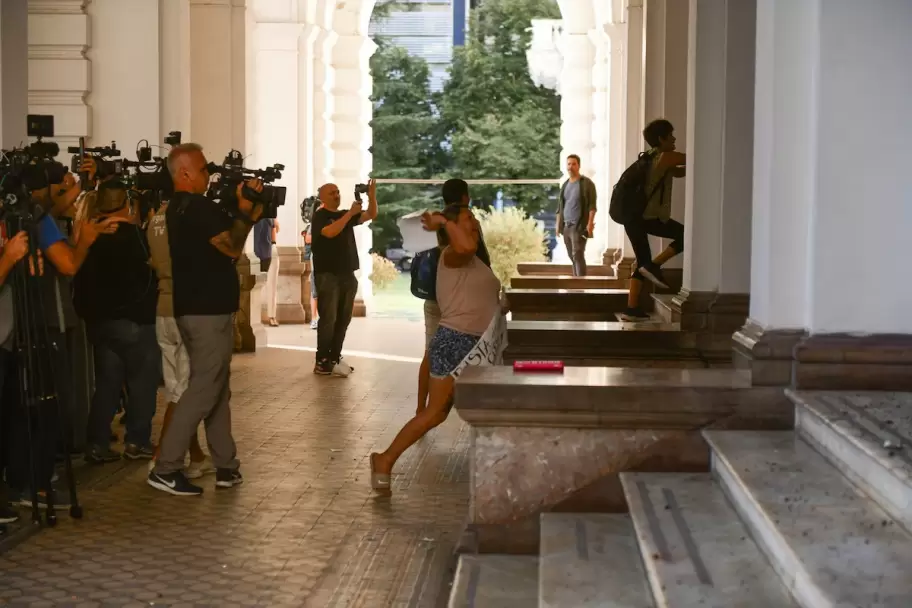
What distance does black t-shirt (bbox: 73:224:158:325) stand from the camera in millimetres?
8422

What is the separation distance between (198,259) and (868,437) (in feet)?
13.3

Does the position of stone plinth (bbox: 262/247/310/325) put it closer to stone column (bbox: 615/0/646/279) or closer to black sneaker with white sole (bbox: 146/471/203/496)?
stone column (bbox: 615/0/646/279)

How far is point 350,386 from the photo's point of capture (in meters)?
12.5

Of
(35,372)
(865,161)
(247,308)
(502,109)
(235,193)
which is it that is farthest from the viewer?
(502,109)

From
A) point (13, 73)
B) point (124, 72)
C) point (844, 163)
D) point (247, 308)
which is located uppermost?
point (124, 72)

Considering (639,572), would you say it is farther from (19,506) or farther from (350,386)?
(350,386)

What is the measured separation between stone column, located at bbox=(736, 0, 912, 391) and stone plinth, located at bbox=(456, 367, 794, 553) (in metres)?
0.26

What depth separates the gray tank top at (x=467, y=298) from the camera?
7.41 metres

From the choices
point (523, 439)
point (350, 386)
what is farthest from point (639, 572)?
point (350, 386)

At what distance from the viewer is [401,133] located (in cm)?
4244

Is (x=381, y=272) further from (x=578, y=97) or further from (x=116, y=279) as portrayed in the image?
(x=116, y=279)

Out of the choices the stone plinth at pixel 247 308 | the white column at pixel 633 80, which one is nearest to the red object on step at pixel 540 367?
the stone plinth at pixel 247 308

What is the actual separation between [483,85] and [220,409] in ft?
117

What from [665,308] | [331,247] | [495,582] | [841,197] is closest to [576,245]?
[331,247]
